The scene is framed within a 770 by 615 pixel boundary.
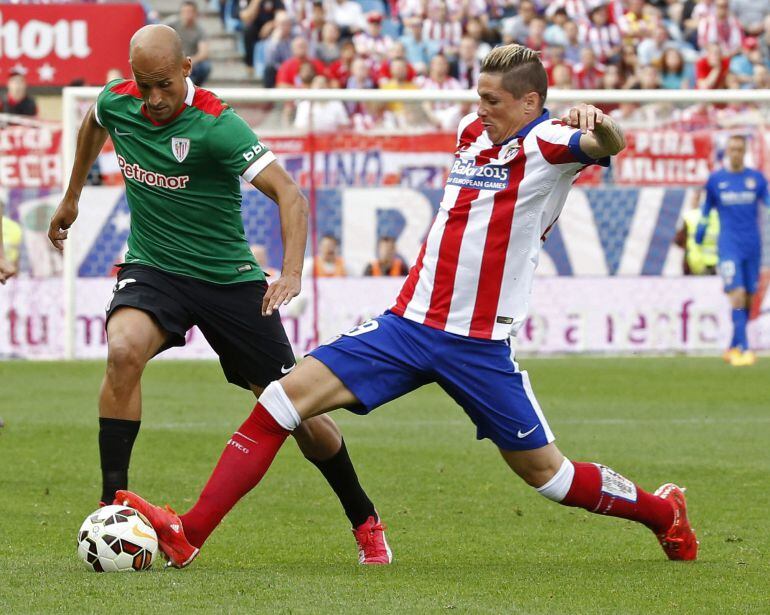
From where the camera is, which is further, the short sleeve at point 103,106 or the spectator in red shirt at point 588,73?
the spectator in red shirt at point 588,73

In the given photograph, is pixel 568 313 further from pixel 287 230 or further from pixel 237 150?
pixel 287 230

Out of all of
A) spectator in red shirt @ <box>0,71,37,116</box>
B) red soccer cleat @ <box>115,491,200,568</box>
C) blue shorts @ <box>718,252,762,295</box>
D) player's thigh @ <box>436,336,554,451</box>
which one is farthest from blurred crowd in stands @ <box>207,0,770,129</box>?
red soccer cleat @ <box>115,491,200,568</box>

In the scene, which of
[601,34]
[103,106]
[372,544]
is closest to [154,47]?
[103,106]

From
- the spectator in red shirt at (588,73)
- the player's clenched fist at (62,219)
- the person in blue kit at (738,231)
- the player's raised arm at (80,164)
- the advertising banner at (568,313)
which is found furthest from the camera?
the spectator in red shirt at (588,73)

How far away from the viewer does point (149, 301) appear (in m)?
6.18

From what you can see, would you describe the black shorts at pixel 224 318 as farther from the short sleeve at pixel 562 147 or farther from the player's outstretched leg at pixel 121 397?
the short sleeve at pixel 562 147

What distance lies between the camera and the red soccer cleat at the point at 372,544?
19.9 feet

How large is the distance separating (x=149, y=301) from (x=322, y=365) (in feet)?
3.03

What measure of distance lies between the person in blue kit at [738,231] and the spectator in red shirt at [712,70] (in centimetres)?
622

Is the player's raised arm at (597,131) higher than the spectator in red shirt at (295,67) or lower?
higher

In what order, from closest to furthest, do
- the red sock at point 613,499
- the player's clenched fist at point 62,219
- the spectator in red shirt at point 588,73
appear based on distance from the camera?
1. the red sock at point 613,499
2. the player's clenched fist at point 62,219
3. the spectator in red shirt at point 588,73

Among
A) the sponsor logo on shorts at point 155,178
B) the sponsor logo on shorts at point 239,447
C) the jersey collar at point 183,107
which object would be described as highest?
the jersey collar at point 183,107

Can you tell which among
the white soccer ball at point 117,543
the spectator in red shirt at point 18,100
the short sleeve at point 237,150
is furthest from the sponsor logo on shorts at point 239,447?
the spectator in red shirt at point 18,100

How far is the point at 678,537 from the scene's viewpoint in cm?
604
